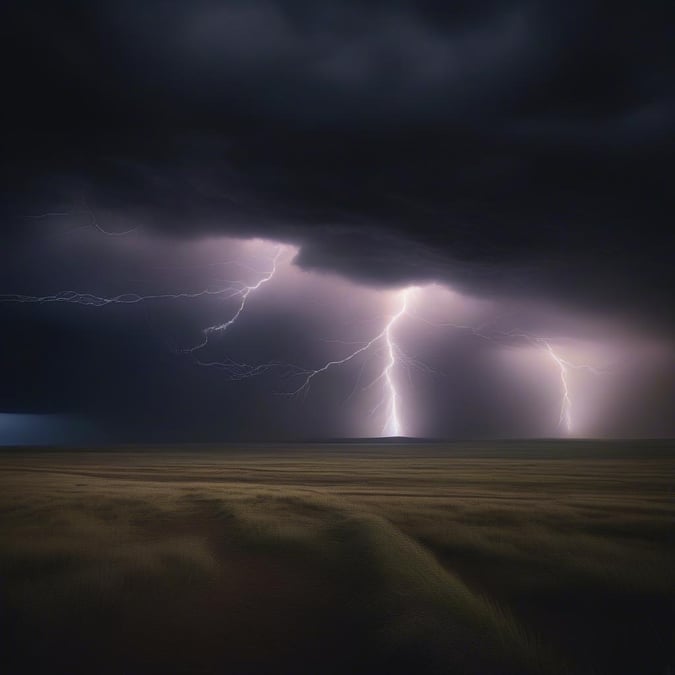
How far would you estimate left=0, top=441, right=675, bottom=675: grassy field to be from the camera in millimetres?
2672

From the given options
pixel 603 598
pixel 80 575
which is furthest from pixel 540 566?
pixel 80 575

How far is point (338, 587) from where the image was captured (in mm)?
3775

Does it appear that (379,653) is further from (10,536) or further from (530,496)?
(530,496)

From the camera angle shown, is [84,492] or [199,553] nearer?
[199,553]

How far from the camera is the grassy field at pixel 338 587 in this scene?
267 cm

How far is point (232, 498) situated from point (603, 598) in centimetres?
567

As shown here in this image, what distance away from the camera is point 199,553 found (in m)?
4.72

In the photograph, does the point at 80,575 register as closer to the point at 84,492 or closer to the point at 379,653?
the point at 379,653

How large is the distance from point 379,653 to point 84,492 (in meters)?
7.50

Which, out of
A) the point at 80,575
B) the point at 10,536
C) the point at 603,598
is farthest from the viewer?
the point at 10,536

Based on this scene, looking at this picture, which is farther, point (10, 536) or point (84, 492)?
point (84, 492)

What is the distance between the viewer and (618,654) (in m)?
2.70

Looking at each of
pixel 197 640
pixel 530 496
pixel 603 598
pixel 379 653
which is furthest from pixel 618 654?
pixel 530 496

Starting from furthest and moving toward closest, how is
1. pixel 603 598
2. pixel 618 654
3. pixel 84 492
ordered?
1. pixel 84 492
2. pixel 603 598
3. pixel 618 654
